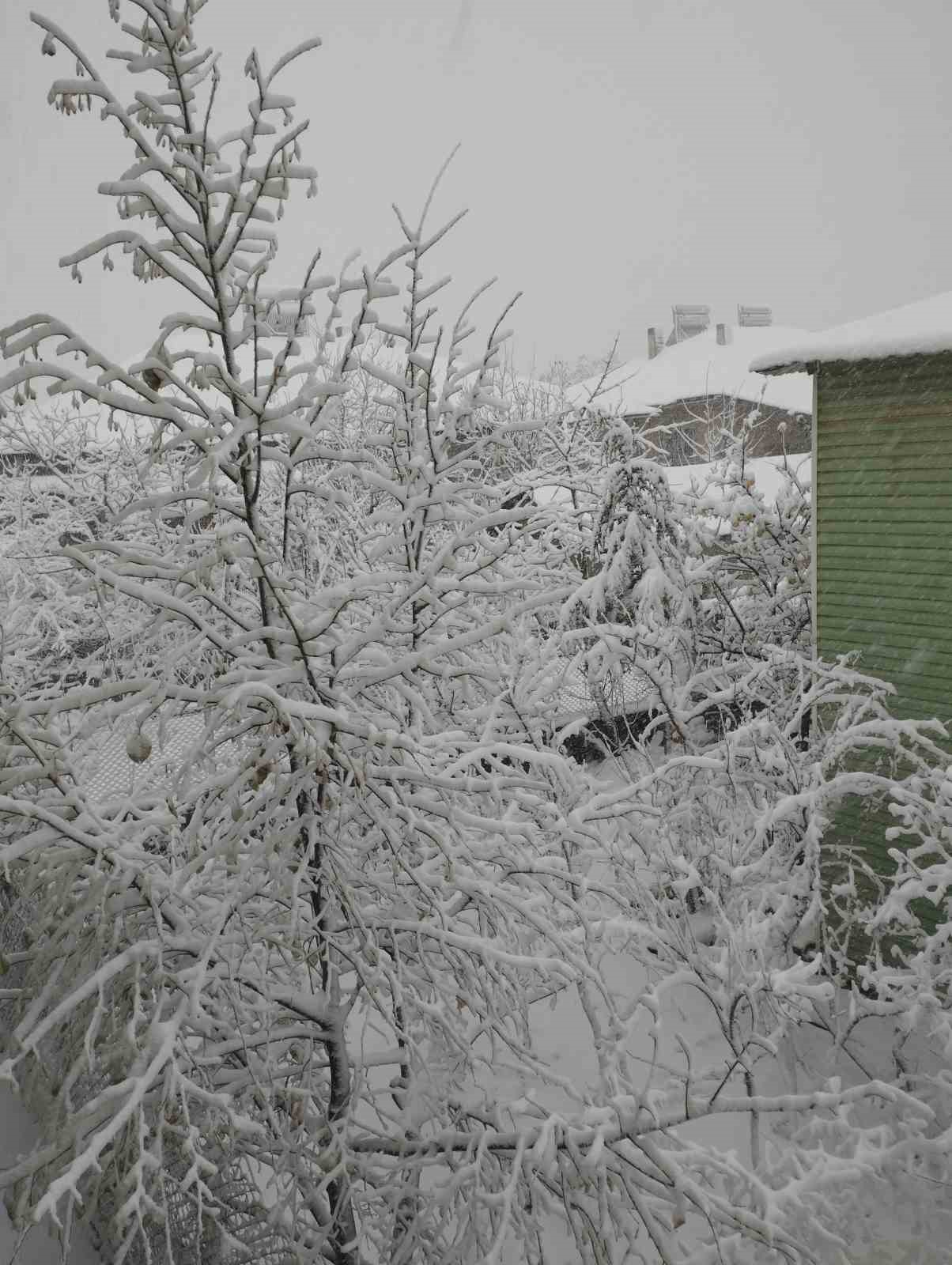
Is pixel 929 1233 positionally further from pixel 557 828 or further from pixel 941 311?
pixel 941 311

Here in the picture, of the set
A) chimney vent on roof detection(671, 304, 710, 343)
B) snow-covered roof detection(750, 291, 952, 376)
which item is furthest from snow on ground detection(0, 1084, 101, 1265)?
chimney vent on roof detection(671, 304, 710, 343)

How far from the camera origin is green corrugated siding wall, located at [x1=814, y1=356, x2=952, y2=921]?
7.44 metres

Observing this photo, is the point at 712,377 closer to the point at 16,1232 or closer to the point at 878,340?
the point at 878,340

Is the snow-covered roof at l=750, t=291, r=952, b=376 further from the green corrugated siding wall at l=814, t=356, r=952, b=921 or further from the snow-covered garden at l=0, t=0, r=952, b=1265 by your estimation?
the snow-covered garden at l=0, t=0, r=952, b=1265

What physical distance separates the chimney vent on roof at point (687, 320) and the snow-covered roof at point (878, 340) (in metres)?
33.6

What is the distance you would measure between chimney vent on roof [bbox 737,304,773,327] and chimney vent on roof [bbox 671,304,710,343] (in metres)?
1.54

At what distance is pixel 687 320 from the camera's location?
131 ft

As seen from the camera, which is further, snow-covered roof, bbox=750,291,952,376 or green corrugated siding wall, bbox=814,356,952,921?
green corrugated siding wall, bbox=814,356,952,921

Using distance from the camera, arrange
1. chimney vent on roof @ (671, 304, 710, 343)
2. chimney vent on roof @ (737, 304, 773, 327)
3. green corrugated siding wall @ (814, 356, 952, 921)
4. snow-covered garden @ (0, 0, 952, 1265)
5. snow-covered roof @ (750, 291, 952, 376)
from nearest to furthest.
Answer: snow-covered garden @ (0, 0, 952, 1265) → snow-covered roof @ (750, 291, 952, 376) → green corrugated siding wall @ (814, 356, 952, 921) → chimney vent on roof @ (737, 304, 773, 327) → chimney vent on roof @ (671, 304, 710, 343)

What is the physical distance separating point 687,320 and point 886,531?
34958 mm

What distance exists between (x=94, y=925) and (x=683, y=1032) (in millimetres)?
6881

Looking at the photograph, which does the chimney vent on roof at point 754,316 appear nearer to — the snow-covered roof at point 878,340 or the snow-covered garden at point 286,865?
the snow-covered roof at point 878,340

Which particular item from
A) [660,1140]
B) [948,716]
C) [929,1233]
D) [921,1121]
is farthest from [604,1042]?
[948,716]

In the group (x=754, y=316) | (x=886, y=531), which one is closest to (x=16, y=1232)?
(x=886, y=531)
